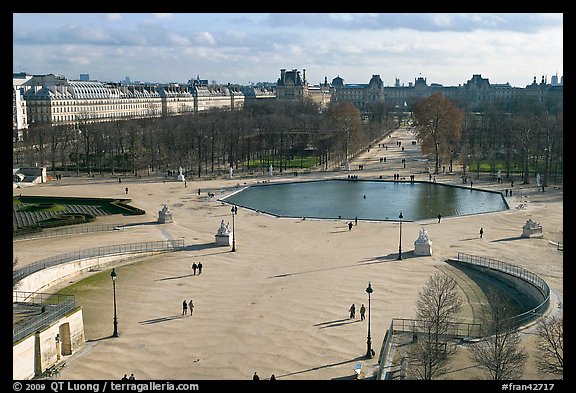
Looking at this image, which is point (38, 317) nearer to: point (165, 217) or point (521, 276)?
point (521, 276)

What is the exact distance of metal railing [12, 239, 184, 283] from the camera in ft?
110

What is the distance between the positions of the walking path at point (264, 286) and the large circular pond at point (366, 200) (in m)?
2.85

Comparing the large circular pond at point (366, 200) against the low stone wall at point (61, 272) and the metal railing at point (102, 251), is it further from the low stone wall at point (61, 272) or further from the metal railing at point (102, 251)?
the low stone wall at point (61, 272)

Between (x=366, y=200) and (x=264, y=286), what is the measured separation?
93.6 feet

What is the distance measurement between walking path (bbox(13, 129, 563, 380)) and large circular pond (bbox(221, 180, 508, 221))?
112 inches

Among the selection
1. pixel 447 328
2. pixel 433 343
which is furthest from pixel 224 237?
pixel 433 343

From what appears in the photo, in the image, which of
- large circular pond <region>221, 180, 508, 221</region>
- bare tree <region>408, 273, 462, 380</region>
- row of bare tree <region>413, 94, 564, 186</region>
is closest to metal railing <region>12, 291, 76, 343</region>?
bare tree <region>408, 273, 462, 380</region>

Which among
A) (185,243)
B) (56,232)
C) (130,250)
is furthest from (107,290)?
(56,232)

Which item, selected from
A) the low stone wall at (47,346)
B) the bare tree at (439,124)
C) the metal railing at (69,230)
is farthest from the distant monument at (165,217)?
the bare tree at (439,124)

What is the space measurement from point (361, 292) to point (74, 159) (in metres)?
60.9

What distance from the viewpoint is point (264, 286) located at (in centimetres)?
3253

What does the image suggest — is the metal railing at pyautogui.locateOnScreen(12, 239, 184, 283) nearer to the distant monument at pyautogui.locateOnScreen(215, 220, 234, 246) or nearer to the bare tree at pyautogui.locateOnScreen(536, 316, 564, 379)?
the distant monument at pyautogui.locateOnScreen(215, 220, 234, 246)
